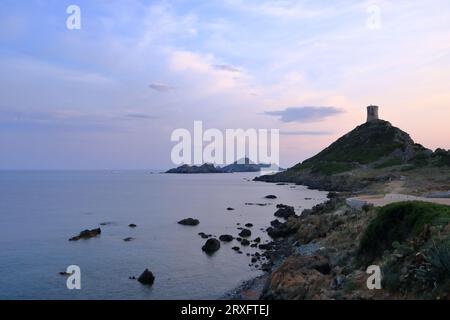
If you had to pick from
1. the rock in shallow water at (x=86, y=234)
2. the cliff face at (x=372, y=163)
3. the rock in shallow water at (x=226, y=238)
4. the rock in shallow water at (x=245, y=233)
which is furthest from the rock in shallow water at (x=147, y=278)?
the cliff face at (x=372, y=163)

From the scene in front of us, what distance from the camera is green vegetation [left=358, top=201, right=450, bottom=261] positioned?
65.7 ft

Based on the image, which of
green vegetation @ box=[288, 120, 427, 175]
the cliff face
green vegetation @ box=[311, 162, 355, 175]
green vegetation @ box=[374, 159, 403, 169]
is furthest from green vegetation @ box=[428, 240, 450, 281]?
green vegetation @ box=[311, 162, 355, 175]

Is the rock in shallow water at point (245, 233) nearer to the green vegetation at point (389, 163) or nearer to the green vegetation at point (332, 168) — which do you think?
the green vegetation at point (389, 163)

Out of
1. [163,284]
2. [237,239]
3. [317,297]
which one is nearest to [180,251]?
[237,239]

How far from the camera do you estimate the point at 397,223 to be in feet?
72.2

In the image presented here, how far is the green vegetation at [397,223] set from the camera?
65.7 feet

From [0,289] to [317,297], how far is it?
2699 cm

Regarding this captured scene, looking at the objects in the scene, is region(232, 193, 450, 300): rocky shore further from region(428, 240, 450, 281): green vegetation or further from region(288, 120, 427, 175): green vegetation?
region(288, 120, 427, 175): green vegetation

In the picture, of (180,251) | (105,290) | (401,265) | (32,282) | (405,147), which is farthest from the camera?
(405,147)

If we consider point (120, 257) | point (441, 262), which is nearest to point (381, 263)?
point (441, 262)

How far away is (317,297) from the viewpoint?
1755 centimetres

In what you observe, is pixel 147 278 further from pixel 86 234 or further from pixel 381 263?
pixel 86 234

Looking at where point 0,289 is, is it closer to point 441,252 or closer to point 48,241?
point 48,241
